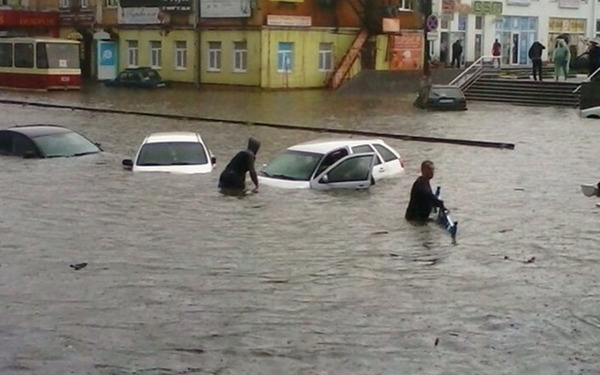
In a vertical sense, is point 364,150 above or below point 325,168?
above

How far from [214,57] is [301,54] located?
4602mm

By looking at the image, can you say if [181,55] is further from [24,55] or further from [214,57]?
[24,55]

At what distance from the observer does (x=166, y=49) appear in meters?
60.4

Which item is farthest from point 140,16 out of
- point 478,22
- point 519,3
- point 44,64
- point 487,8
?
point 519,3

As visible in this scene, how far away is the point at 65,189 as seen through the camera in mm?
21906

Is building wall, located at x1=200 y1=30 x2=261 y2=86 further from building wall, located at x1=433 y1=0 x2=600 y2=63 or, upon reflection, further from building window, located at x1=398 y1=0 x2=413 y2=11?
building wall, located at x1=433 y1=0 x2=600 y2=63

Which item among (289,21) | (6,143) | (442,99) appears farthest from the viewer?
(289,21)

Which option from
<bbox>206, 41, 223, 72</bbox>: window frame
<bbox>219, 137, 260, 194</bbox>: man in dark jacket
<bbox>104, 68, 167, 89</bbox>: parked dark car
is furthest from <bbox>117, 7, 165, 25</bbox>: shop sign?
<bbox>219, 137, 260, 194</bbox>: man in dark jacket

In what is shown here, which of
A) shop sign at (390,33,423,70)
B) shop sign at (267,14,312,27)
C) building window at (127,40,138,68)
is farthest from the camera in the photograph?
building window at (127,40,138,68)

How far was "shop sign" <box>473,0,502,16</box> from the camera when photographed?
229 feet

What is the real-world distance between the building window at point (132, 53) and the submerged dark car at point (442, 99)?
23415 millimetres

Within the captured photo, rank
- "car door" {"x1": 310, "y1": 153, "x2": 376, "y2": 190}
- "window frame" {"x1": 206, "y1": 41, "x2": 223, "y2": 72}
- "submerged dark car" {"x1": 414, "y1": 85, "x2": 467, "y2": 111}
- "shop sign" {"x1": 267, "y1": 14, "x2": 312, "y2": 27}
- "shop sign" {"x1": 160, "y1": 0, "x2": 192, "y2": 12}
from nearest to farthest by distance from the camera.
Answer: "car door" {"x1": 310, "y1": 153, "x2": 376, "y2": 190}
"submerged dark car" {"x1": 414, "y1": 85, "x2": 467, "y2": 111}
"shop sign" {"x1": 267, "y1": 14, "x2": 312, "y2": 27}
"window frame" {"x1": 206, "y1": 41, "x2": 223, "y2": 72}
"shop sign" {"x1": 160, "y1": 0, "x2": 192, "y2": 12}

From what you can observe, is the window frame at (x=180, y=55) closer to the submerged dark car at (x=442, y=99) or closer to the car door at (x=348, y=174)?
the submerged dark car at (x=442, y=99)

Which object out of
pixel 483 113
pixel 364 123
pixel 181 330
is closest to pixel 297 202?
pixel 181 330
